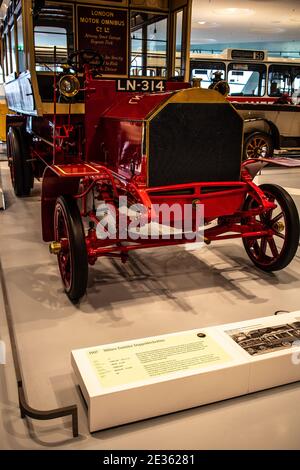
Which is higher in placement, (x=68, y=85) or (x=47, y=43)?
(x=47, y=43)

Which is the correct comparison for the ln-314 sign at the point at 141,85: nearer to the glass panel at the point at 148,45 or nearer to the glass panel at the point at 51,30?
the glass panel at the point at 148,45

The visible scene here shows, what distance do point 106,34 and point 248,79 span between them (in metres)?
6.58

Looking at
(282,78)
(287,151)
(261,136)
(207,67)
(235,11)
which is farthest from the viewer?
(235,11)

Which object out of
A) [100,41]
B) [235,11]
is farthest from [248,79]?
[100,41]

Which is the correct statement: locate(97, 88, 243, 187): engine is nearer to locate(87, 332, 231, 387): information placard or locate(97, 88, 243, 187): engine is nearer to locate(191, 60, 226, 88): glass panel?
locate(87, 332, 231, 387): information placard

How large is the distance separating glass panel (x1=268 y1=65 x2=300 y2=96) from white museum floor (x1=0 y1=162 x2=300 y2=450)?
7.32 meters

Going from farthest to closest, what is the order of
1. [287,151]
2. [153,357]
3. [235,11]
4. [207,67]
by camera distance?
[235,11]
[207,67]
[287,151]
[153,357]

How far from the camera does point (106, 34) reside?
15.4ft

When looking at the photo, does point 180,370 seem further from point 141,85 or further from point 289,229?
point 141,85

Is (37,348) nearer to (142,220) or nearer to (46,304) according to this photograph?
(46,304)

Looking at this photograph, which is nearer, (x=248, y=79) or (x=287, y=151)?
(x=287, y=151)
